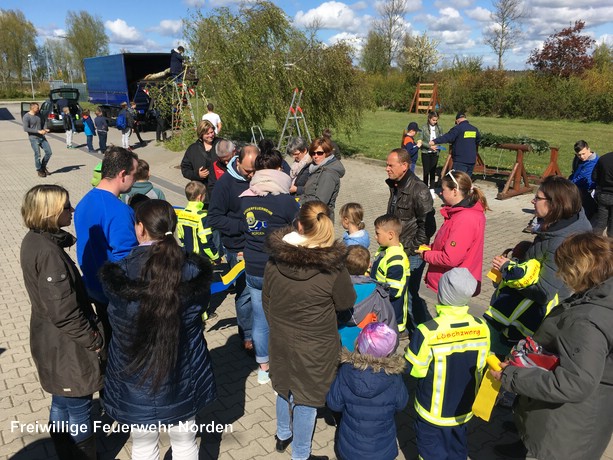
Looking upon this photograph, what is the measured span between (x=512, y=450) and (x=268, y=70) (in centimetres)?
1354

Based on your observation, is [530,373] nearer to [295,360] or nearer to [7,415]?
[295,360]

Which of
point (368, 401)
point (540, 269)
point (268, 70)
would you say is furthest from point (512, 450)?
point (268, 70)

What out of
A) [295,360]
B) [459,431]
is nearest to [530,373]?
[459,431]

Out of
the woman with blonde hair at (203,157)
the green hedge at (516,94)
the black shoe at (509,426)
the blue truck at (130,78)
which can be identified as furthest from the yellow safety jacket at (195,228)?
the green hedge at (516,94)

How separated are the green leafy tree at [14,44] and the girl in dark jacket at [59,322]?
7027cm

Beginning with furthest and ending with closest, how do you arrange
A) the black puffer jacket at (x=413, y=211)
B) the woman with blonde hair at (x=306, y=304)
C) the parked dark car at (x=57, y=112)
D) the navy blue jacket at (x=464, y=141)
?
the parked dark car at (x=57, y=112) → the navy blue jacket at (x=464, y=141) → the black puffer jacket at (x=413, y=211) → the woman with blonde hair at (x=306, y=304)

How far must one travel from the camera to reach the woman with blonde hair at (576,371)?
6.55ft

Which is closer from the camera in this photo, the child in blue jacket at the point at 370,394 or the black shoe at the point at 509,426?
the child in blue jacket at the point at 370,394

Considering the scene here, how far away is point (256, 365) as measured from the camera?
4.36 meters

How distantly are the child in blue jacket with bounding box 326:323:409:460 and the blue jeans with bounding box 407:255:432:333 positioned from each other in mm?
2061

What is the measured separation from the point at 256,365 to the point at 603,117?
32.3m

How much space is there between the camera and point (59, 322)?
8.57 feet

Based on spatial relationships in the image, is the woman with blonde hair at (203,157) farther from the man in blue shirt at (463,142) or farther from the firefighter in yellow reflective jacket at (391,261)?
the man in blue shirt at (463,142)

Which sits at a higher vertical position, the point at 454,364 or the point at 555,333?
the point at 555,333
